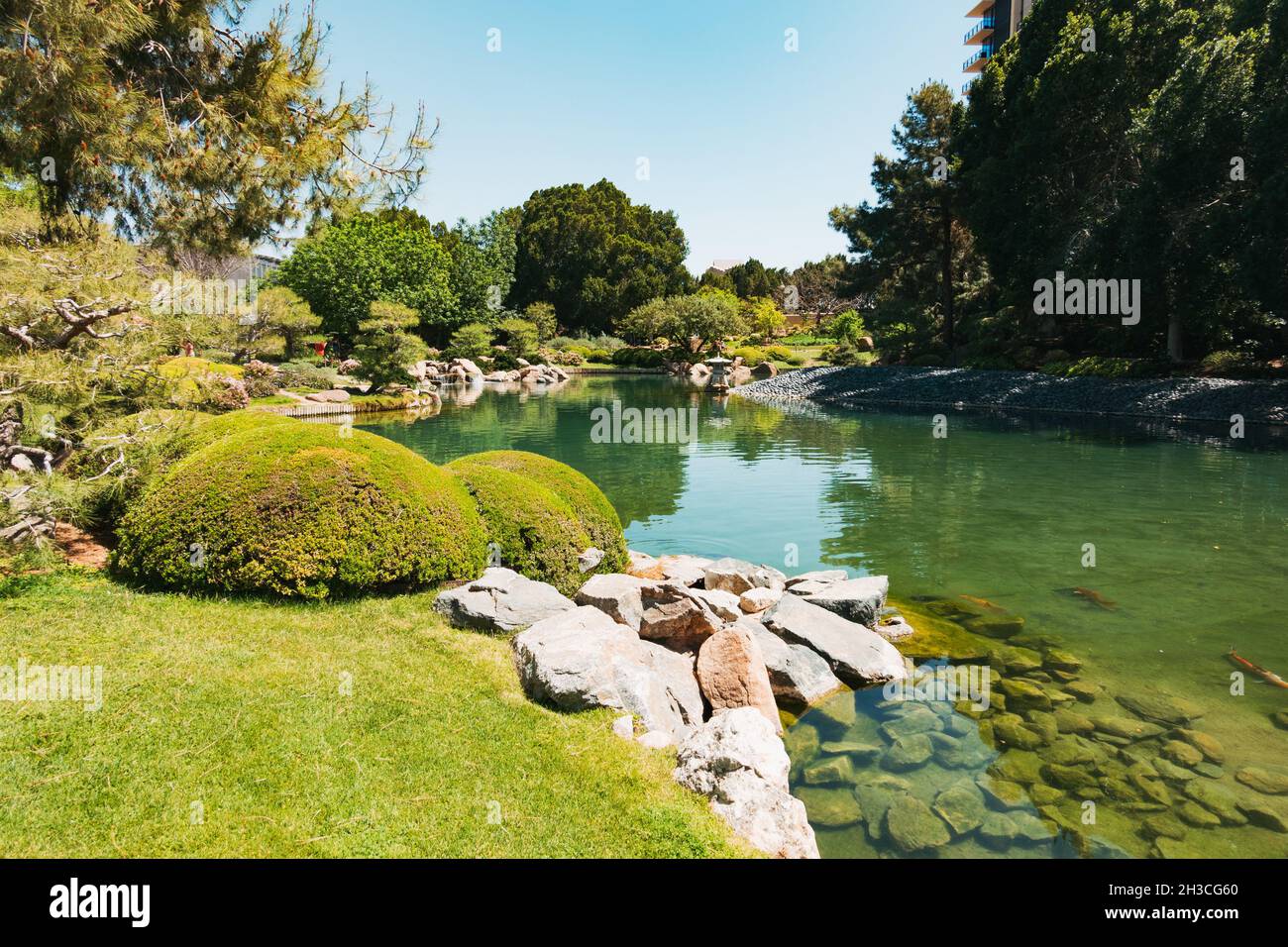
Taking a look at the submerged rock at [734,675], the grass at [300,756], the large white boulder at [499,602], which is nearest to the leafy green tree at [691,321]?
the large white boulder at [499,602]

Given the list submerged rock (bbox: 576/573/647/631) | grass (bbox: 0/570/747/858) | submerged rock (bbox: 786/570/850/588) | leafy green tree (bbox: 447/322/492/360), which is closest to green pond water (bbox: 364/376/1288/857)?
submerged rock (bbox: 786/570/850/588)

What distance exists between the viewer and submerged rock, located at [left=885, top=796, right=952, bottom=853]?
4434mm

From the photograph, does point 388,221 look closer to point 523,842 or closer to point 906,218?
point 906,218

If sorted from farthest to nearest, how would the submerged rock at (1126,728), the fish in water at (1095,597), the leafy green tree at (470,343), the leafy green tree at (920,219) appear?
1. the leafy green tree at (470,343)
2. the leafy green tree at (920,219)
3. the fish in water at (1095,597)
4. the submerged rock at (1126,728)

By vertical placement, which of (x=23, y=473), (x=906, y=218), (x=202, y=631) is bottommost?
(x=202, y=631)

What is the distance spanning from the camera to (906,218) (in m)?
38.5

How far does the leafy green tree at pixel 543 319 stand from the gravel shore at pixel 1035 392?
894 inches

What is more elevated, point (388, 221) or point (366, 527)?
point (388, 221)

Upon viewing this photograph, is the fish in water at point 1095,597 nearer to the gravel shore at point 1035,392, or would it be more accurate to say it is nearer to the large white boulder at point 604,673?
the large white boulder at point 604,673

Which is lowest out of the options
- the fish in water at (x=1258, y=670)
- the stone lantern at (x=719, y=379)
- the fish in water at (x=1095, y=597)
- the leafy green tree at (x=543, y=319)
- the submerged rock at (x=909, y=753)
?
the submerged rock at (x=909, y=753)

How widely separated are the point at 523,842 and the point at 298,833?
1031 millimetres

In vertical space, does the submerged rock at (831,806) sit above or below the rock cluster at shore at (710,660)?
below

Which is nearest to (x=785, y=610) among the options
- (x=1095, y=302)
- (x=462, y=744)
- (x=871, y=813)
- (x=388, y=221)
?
(x=871, y=813)

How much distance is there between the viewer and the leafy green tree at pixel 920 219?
122ft
